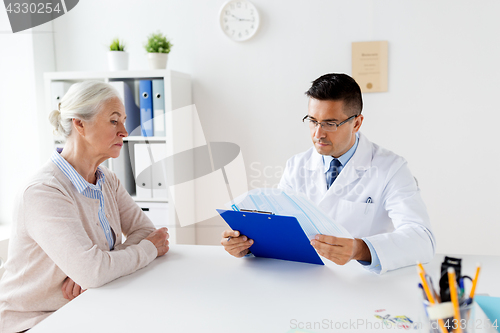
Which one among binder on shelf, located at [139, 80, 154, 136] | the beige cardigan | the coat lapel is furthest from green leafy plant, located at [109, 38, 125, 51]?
the coat lapel

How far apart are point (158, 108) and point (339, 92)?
132 centimetres

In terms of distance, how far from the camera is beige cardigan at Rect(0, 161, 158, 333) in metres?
1.21

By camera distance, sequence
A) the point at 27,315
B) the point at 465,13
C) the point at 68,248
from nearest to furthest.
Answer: the point at 68,248 → the point at 27,315 → the point at 465,13

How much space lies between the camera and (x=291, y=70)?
8.89 feet

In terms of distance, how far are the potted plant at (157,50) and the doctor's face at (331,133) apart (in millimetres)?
1321

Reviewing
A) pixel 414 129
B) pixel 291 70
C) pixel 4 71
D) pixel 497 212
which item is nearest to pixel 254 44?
pixel 291 70

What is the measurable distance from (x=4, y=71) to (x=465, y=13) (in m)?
2.97

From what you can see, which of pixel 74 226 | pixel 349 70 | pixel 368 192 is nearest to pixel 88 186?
pixel 74 226

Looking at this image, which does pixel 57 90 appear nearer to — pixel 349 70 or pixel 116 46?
pixel 116 46

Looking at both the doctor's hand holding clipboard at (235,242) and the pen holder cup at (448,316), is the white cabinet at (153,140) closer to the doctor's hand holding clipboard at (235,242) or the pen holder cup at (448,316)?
the doctor's hand holding clipboard at (235,242)

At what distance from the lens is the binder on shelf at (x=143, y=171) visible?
8.55ft

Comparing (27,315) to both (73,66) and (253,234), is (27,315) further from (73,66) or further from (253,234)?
(73,66)

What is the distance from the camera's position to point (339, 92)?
1632 mm

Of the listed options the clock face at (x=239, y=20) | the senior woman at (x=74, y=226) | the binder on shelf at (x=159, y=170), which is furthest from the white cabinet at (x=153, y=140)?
the senior woman at (x=74, y=226)
